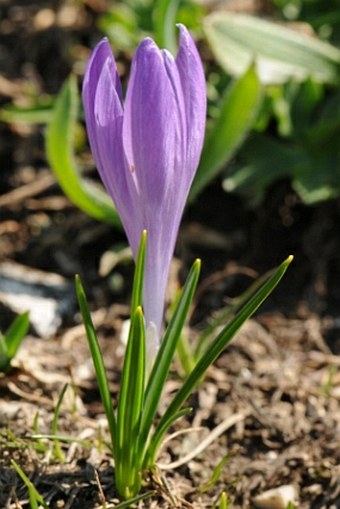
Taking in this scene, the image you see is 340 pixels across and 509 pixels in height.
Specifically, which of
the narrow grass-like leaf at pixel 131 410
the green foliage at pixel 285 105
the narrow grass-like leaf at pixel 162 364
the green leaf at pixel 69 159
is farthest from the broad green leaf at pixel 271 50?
the narrow grass-like leaf at pixel 131 410

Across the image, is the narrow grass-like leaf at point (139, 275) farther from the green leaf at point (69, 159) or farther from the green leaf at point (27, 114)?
the green leaf at point (27, 114)

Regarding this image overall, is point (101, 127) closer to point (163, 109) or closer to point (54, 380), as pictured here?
point (163, 109)

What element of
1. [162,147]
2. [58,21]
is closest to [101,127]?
[162,147]

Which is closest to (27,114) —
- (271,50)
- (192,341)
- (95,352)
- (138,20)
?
(138,20)

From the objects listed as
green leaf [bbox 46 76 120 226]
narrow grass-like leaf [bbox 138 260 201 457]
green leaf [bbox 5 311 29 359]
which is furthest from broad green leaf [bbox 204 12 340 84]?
narrow grass-like leaf [bbox 138 260 201 457]

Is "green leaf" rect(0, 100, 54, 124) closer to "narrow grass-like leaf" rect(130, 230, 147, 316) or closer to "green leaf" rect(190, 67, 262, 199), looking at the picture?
"green leaf" rect(190, 67, 262, 199)

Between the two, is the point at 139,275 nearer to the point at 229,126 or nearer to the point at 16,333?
the point at 16,333
